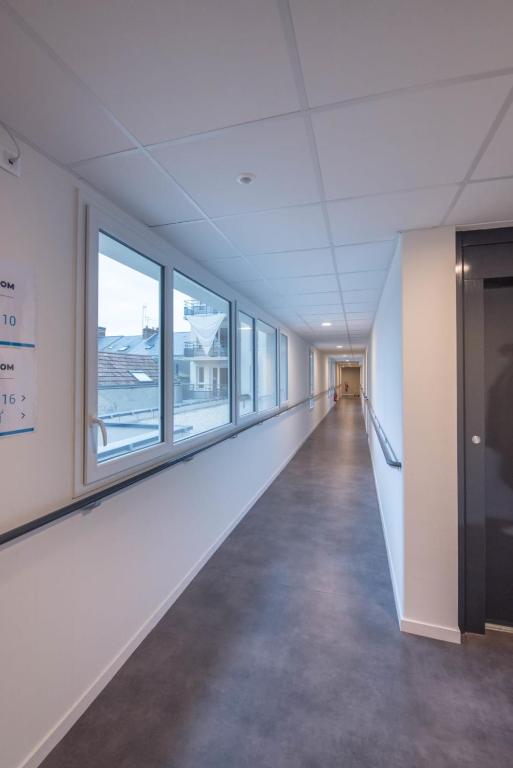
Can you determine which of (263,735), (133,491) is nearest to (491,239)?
(133,491)

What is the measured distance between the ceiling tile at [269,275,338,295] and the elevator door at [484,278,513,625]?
141 centimetres

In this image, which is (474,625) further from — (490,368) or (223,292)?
(223,292)

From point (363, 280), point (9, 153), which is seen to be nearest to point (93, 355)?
point (9, 153)

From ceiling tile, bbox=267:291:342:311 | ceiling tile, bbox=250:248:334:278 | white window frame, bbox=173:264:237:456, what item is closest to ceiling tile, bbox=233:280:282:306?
ceiling tile, bbox=267:291:342:311

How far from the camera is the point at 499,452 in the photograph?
218 centimetres

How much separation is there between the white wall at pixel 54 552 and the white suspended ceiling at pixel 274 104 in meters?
0.35

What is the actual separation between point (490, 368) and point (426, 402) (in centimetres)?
50

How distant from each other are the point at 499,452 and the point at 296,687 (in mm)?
1794

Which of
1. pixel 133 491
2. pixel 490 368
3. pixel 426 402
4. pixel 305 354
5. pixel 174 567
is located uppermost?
pixel 305 354

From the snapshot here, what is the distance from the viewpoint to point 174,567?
2471mm

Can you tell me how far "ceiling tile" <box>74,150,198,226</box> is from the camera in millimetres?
1492

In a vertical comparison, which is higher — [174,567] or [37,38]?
[37,38]

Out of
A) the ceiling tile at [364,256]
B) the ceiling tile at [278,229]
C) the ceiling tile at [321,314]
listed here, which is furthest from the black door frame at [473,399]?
the ceiling tile at [321,314]

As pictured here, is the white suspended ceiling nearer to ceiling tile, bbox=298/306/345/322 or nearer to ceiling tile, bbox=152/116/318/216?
ceiling tile, bbox=152/116/318/216
